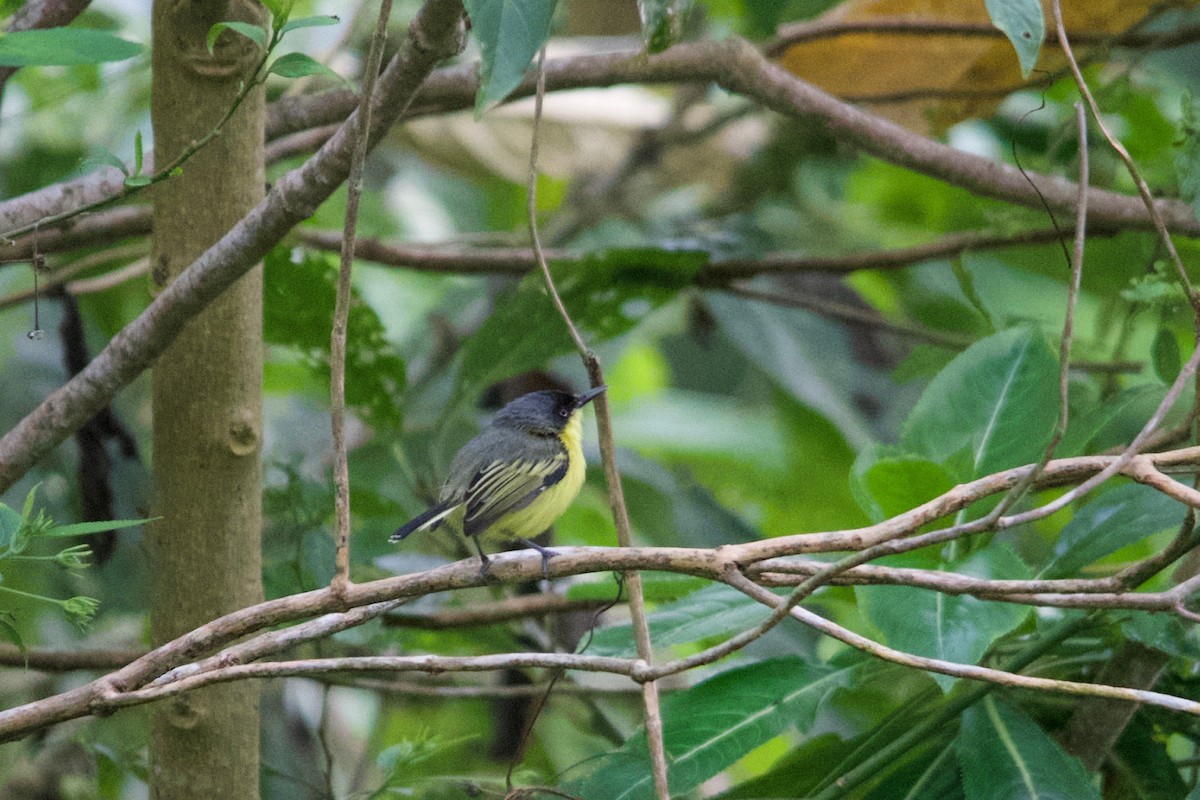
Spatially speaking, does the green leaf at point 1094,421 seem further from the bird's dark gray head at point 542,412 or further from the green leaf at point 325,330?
the green leaf at point 325,330

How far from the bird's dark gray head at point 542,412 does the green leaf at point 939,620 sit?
1.00 metres

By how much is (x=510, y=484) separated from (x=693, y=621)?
492 mm

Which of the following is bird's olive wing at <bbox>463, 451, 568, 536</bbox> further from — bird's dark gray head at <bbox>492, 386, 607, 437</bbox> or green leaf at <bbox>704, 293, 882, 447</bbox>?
green leaf at <bbox>704, 293, 882, 447</bbox>

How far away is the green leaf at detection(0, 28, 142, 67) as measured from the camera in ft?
3.55

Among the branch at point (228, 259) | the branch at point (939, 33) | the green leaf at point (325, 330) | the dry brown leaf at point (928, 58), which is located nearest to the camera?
the branch at point (228, 259)

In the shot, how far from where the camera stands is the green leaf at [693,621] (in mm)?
1732

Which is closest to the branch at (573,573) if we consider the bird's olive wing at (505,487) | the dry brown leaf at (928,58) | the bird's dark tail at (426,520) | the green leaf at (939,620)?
the green leaf at (939,620)

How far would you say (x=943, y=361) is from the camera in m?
2.53

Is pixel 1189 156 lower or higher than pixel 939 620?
higher

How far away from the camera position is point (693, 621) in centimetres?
179

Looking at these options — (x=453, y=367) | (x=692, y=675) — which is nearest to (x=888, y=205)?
(x=453, y=367)

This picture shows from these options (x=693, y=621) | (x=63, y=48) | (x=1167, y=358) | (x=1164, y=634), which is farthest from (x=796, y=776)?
(x=63, y=48)

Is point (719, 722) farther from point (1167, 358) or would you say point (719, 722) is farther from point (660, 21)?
point (660, 21)

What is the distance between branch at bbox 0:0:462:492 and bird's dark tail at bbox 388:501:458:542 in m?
0.54
